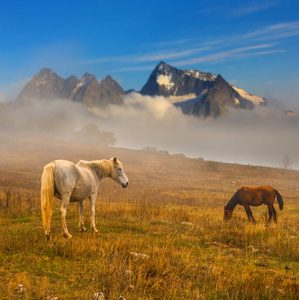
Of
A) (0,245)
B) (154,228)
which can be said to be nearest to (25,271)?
(0,245)

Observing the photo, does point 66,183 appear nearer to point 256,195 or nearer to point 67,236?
point 67,236

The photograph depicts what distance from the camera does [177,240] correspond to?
8461 mm

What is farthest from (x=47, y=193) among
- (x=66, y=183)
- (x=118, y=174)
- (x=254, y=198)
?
(x=254, y=198)

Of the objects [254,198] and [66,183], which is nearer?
[66,183]

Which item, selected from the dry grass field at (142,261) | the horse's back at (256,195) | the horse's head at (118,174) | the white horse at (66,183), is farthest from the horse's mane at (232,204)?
the white horse at (66,183)

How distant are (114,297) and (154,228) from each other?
6.08 meters

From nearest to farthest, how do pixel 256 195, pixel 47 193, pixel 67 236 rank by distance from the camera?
pixel 47 193 < pixel 67 236 < pixel 256 195

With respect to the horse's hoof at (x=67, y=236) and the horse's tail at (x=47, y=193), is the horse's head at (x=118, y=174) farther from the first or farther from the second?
the horse's hoof at (x=67, y=236)

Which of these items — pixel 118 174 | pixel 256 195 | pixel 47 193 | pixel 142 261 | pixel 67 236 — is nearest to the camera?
pixel 142 261

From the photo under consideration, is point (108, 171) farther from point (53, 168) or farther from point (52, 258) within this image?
point (52, 258)

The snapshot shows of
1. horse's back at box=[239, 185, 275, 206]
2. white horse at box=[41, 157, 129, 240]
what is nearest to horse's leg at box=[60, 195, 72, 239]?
white horse at box=[41, 157, 129, 240]

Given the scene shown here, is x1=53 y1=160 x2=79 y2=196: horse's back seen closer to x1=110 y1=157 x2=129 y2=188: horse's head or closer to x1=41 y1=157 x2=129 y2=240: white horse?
x1=41 y1=157 x2=129 y2=240: white horse

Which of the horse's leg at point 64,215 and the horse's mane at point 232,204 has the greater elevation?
the horse's leg at point 64,215

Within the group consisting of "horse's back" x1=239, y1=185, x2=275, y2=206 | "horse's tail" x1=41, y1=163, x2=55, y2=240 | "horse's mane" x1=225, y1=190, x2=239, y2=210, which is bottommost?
"horse's mane" x1=225, y1=190, x2=239, y2=210
